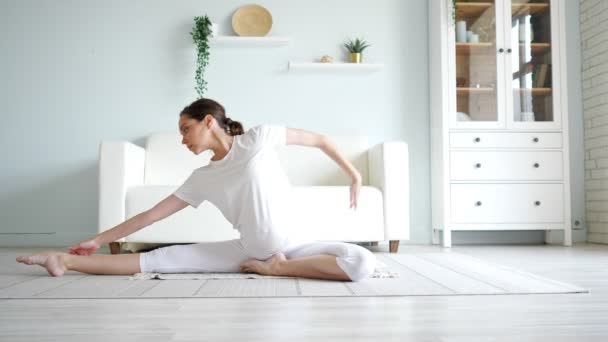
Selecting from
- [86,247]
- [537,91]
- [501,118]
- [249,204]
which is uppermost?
[537,91]

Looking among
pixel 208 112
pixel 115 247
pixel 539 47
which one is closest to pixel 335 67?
pixel 539 47

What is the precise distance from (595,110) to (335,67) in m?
1.92

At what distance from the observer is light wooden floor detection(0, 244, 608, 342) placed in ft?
4.19

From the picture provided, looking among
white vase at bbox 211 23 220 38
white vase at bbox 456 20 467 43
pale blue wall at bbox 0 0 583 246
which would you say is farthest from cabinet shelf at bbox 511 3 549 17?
white vase at bbox 211 23 220 38

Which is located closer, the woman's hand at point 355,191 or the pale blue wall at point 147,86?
the woman's hand at point 355,191

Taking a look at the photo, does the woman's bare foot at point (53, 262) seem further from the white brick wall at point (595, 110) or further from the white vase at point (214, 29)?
the white brick wall at point (595, 110)

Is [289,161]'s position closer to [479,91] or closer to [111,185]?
[111,185]

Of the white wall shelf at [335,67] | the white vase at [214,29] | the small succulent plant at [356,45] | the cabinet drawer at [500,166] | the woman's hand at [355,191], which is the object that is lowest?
the woman's hand at [355,191]

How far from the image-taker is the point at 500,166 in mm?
4039

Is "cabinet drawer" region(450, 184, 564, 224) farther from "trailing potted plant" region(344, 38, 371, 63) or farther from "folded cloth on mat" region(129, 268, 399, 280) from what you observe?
"folded cloth on mat" region(129, 268, 399, 280)

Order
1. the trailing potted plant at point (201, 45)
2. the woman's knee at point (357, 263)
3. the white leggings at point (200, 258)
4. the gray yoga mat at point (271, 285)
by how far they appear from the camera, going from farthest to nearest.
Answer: the trailing potted plant at point (201, 45)
the white leggings at point (200, 258)
the woman's knee at point (357, 263)
the gray yoga mat at point (271, 285)

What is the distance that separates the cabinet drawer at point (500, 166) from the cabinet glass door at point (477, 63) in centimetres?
24

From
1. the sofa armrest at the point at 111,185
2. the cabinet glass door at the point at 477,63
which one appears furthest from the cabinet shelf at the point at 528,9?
the sofa armrest at the point at 111,185

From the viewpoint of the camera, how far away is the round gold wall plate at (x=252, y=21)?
4324mm
